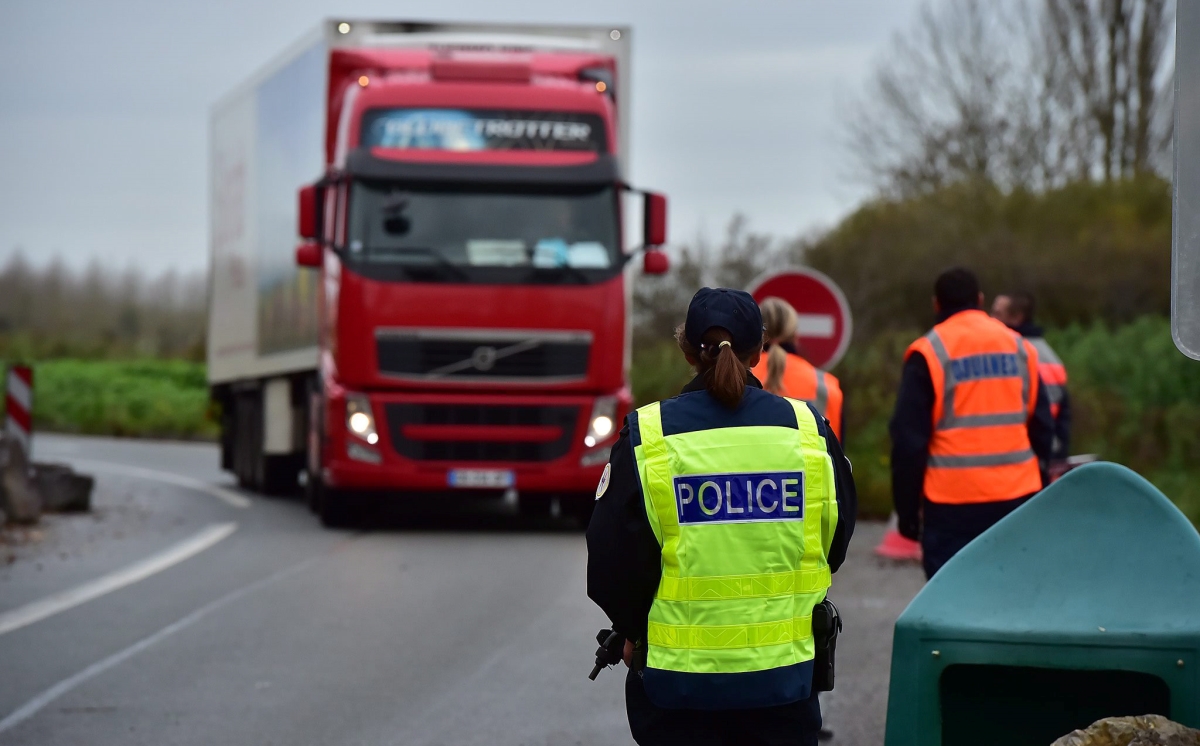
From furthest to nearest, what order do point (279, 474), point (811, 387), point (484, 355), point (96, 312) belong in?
point (96, 312) → point (279, 474) → point (484, 355) → point (811, 387)

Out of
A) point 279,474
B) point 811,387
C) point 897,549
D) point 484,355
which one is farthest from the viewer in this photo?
point 279,474

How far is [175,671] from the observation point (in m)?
8.34

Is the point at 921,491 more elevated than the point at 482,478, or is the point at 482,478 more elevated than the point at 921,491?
the point at 921,491

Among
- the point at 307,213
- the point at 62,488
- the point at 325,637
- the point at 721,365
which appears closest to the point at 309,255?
the point at 307,213

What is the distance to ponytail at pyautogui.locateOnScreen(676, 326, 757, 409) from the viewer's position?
386 centimetres

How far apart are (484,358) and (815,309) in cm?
284

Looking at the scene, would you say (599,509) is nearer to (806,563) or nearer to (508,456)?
(806,563)

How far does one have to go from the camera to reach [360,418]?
14852mm

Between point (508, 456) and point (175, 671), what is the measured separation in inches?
267

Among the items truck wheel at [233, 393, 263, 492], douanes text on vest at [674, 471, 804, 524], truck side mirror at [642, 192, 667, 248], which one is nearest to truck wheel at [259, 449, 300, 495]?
truck wheel at [233, 393, 263, 492]

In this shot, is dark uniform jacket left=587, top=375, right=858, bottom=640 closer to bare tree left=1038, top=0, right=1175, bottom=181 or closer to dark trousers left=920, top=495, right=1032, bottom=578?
dark trousers left=920, top=495, right=1032, bottom=578

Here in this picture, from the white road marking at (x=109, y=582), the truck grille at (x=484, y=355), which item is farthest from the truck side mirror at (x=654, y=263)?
the white road marking at (x=109, y=582)

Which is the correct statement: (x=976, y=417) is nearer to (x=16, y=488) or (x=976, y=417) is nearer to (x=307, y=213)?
(x=307, y=213)

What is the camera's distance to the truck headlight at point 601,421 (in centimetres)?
1491
